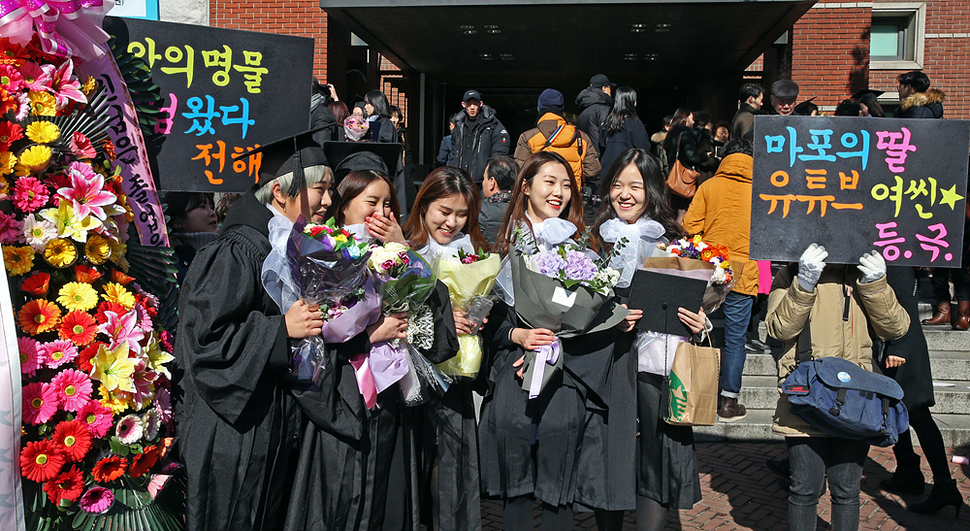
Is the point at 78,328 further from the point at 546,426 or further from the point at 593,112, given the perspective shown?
the point at 593,112

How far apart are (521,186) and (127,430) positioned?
6.68ft

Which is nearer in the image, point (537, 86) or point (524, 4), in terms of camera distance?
point (524, 4)

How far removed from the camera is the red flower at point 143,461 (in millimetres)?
2561

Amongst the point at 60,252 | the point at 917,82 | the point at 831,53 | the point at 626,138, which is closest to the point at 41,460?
the point at 60,252

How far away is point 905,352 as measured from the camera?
384 centimetres

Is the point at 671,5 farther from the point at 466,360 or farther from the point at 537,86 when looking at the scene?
the point at 466,360

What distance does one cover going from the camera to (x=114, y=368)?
8.20 feet

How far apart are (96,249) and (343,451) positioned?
1.16 metres

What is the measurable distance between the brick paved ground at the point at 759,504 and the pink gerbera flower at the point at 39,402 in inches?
104

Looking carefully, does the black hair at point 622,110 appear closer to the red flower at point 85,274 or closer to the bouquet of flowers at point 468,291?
the bouquet of flowers at point 468,291

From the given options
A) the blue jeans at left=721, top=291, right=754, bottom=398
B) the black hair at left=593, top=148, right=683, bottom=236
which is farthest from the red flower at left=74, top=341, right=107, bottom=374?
the blue jeans at left=721, top=291, right=754, bottom=398

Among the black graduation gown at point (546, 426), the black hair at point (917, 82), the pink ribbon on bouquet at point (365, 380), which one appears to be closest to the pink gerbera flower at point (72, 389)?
the pink ribbon on bouquet at point (365, 380)

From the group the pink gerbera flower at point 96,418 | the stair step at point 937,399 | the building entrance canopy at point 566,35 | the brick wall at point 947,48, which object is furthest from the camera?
the brick wall at point 947,48

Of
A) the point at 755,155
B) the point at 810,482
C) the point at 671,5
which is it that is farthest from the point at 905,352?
the point at 671,5
